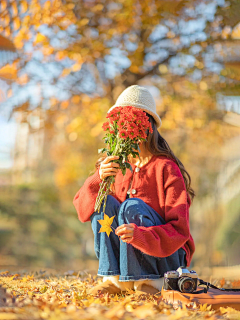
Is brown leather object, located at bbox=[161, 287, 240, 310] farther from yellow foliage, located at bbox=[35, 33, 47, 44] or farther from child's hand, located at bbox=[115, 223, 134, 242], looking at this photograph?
yellow foliage, located at bbox=[35, 33, 47, 44]

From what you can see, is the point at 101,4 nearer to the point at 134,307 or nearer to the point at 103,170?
the point at 103,170

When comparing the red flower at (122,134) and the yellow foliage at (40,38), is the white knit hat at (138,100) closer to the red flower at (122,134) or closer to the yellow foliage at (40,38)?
the red flower at (122,134)

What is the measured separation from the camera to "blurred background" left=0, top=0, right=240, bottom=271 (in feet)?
14.6

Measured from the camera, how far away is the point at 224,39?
454 centimetres

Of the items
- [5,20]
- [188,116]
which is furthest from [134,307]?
[5,20]

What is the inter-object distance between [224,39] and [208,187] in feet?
6.84

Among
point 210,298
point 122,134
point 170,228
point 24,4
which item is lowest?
point 210,298

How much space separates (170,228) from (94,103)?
298cm

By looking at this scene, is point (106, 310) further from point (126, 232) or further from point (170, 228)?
point (170, 228)

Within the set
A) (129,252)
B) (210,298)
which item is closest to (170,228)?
(129,252)

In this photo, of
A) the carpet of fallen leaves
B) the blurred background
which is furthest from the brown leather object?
the blurred background

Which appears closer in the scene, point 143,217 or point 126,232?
point 126,232

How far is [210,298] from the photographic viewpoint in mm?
1614

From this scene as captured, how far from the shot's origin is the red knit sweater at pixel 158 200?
182cm
